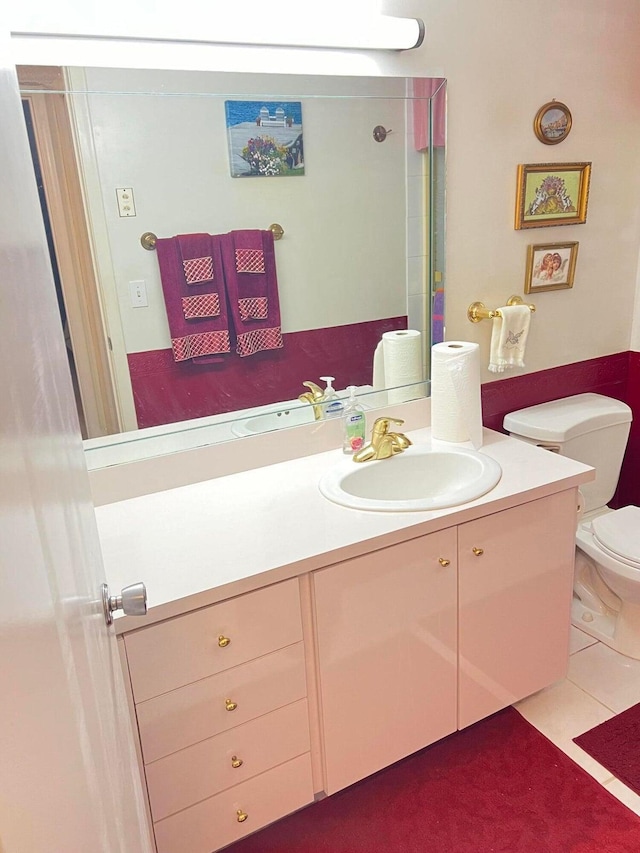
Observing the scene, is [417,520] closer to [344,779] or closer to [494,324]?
[344,779]

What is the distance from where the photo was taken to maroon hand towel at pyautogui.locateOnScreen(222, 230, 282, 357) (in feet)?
5.27

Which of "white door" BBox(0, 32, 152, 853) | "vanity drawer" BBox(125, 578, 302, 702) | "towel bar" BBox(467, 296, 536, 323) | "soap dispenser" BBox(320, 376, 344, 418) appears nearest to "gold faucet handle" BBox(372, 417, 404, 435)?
"soap dispenser" BBox(320, 376, 344, 418)

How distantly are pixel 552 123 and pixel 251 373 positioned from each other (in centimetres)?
121

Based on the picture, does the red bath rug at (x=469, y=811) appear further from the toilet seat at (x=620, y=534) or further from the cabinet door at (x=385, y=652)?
the toilet seat at (x=620, y=534)

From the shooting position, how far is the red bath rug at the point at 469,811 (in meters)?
1.51

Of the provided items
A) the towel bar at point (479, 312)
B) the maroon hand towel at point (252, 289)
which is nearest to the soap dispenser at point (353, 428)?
the maroon hand towel at point (252, 289)

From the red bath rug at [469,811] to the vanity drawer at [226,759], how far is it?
300mm

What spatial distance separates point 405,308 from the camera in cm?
192

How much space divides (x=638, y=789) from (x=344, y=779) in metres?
0.75

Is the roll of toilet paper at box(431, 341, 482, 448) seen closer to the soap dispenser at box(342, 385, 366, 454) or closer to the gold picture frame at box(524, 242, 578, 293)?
the soap dispenser at box(342, 385, 366, 454)

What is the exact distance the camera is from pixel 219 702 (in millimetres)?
1293

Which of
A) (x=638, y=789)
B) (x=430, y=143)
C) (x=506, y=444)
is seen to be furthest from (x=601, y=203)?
(x=638, y=789)

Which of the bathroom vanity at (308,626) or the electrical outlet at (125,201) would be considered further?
the electrical outlet at (125,201)

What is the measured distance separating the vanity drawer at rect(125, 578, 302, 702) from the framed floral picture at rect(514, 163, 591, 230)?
1394mm
